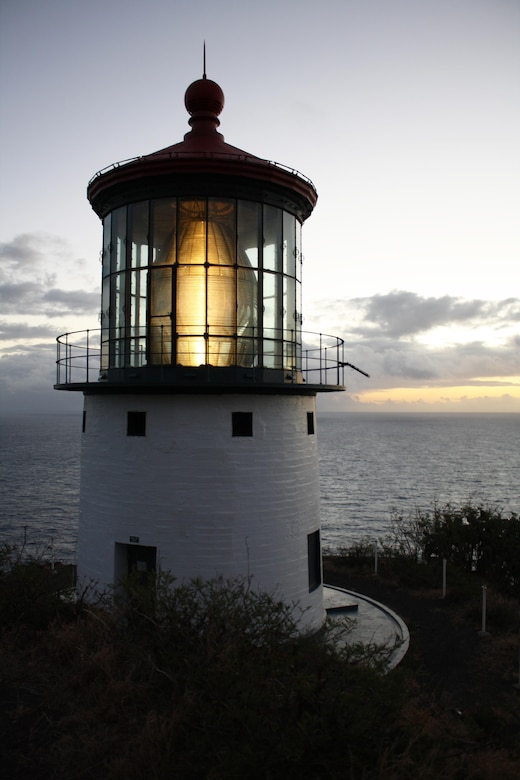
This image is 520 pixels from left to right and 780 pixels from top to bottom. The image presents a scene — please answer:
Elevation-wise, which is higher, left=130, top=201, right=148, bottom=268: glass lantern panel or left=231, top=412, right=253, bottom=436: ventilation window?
left=130, top=201, right=148, bottom=268: glass lantern panel

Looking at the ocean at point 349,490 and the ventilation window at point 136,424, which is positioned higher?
the ventilation window at point 136,424

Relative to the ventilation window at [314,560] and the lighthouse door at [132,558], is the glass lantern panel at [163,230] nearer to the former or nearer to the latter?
the lighthouse door at [132,558]

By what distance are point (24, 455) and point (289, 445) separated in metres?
83.7

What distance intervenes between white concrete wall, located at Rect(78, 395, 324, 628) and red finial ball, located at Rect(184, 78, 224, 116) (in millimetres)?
5959

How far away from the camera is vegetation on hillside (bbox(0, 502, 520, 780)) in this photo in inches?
193

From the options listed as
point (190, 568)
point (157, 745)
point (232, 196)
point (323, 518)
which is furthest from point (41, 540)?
point (157, 745)

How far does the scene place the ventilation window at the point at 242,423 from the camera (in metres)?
10.3

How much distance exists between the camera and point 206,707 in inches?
207

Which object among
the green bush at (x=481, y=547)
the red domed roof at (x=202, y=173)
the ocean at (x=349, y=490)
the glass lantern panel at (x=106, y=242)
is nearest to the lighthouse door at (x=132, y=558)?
the ocean at (x=349, y=490)

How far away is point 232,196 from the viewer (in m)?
10.4

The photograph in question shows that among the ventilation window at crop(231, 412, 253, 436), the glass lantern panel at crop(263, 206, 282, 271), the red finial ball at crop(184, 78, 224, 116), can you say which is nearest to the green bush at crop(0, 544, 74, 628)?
the ventilation window at crop(231, 412, 253, 436)

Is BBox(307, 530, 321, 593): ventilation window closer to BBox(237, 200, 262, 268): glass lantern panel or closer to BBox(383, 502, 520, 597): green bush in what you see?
BBox(237, 200, 262, 268): glass lantern panel

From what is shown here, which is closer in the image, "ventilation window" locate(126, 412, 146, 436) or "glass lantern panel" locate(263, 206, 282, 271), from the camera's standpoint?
"ventilation window" locate(126, 412, 146, 436)

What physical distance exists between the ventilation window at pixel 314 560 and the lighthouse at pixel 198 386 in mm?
428
